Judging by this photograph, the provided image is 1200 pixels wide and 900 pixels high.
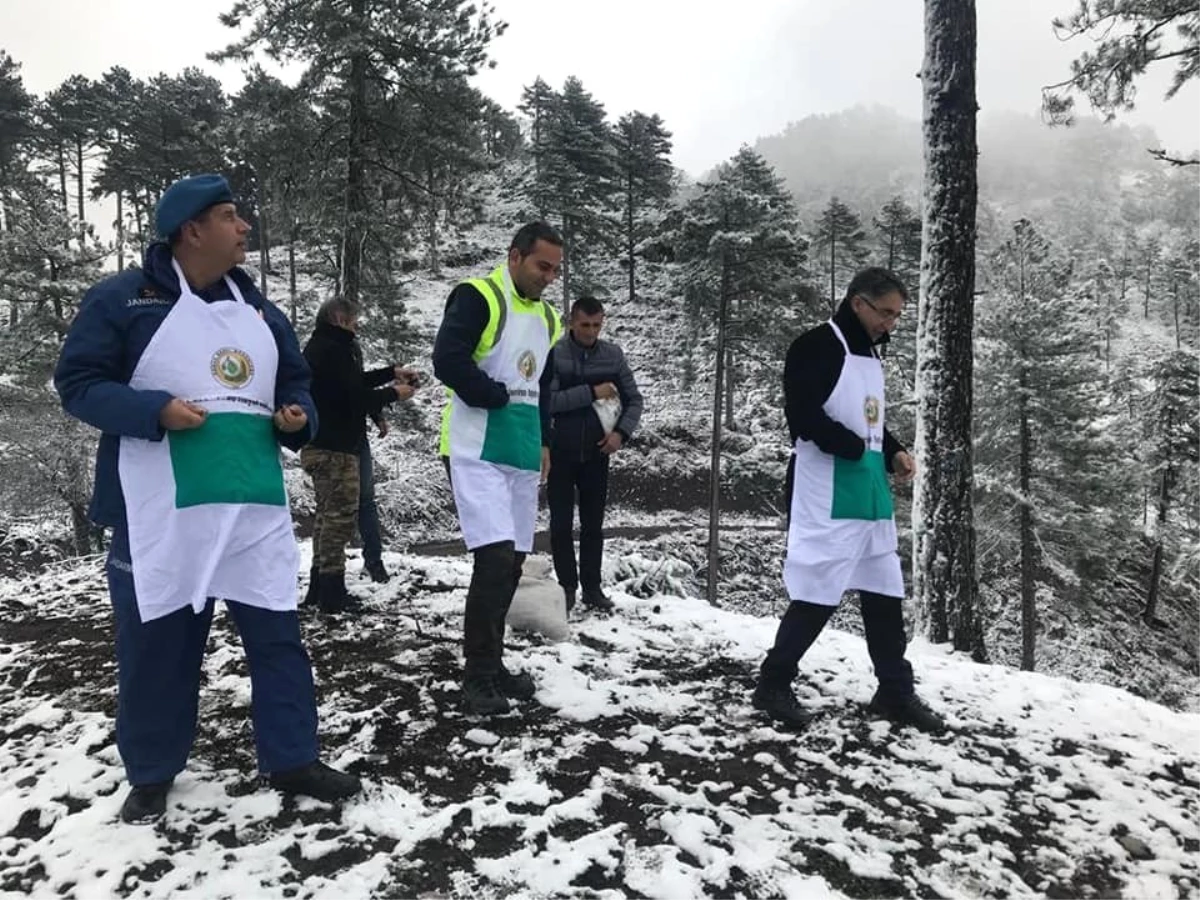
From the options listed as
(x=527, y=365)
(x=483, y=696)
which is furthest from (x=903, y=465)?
(x=483, y=696)

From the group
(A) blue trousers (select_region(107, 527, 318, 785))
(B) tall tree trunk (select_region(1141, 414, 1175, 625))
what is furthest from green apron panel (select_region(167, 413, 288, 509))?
(B) tall tree trunk (select_region(1141, 414, 1175, 625))

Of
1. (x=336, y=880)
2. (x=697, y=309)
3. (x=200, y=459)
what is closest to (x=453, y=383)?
(x=200, y=459)

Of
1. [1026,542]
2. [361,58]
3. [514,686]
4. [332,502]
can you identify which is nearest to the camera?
[514,686]

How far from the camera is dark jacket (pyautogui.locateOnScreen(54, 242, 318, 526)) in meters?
2.54

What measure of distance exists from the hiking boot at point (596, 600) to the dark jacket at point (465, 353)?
2688mm

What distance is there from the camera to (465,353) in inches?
148

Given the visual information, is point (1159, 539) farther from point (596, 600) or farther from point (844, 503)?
point (844, 503)

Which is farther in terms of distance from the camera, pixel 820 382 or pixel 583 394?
pixel 583 394

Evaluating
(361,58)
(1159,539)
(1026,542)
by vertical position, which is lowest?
(1159,539)

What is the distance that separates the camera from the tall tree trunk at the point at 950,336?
6324mm

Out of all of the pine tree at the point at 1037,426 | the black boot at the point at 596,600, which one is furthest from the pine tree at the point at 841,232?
the black boot at the point at 596,600

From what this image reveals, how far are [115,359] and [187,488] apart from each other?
547 mm

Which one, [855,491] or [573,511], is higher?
[855,491]

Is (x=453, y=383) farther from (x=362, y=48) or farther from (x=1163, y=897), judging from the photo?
(x=362, y=48)
